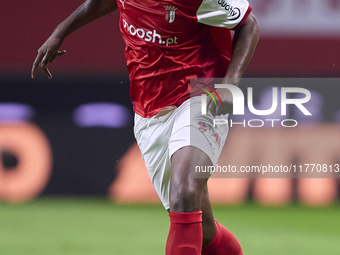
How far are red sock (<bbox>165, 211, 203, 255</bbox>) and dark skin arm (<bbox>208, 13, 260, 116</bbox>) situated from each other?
14.4 inches

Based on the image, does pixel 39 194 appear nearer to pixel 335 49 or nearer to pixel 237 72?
pixel 335 49

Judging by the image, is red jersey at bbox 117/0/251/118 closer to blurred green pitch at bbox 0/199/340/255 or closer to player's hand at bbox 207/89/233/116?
player's hand at bbox 207/89/233/116

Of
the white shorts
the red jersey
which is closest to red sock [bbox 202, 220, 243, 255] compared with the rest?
the white shorts

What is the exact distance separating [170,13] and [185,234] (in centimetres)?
Answer: 85

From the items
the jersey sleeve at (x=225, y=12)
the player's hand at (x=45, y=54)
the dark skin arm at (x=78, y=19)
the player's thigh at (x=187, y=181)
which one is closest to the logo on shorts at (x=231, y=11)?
the jersey sleeve at (x=225, y=12)

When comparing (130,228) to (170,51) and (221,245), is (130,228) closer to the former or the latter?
(221,245)

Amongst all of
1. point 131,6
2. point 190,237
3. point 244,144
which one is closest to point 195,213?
point 190,237

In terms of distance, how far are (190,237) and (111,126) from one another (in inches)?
124

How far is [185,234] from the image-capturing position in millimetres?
1879

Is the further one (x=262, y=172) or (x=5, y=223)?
(x=262, y=172)

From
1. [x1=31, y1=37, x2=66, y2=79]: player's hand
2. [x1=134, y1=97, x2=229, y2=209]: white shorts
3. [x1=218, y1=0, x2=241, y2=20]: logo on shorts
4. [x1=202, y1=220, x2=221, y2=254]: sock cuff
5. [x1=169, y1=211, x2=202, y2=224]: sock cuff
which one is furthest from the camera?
[x1=31, y1=37, x2=66, y2=79]: player's hand

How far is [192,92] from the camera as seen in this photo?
2168 millimetres

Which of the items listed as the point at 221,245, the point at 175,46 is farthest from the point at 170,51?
the point at 221,245

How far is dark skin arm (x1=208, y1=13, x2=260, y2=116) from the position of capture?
1.92m
